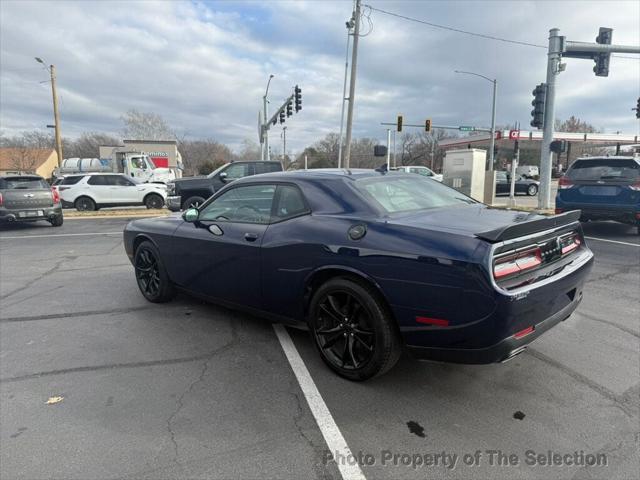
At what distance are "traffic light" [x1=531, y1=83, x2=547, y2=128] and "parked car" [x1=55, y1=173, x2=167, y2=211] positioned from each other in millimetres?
14825

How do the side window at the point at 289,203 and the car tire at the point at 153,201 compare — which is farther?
the car tire at the point at 153,201

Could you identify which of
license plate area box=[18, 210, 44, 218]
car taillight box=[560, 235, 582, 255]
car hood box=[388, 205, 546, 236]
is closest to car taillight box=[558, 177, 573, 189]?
car taillight box=[560, 235, 582, 255]

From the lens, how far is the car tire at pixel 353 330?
288 cm

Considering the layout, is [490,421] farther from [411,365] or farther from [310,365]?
[310,365]

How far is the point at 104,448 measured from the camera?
2.50 metres

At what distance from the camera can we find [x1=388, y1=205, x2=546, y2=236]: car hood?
2.84 metres

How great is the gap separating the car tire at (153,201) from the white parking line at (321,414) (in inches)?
623

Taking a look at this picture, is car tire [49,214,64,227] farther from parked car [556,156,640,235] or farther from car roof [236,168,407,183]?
parked car [556,156,640,235]

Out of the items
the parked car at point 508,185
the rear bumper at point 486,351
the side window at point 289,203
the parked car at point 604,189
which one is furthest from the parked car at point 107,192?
the parked car at point 508,185

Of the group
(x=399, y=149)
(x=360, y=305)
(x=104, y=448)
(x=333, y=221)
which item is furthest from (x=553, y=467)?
(x=399, y=149)

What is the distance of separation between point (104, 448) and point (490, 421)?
235 centimetres

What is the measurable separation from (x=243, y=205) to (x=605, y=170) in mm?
8777

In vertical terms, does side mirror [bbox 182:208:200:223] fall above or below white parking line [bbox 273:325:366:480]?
above

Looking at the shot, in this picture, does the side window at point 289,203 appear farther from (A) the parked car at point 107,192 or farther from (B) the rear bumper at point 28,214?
(A) the parked car at point 107,192
